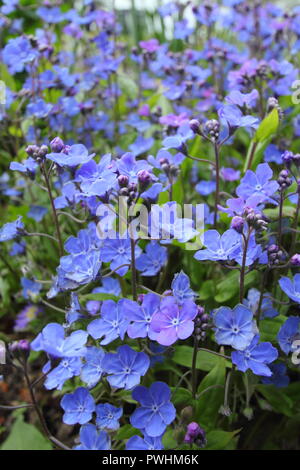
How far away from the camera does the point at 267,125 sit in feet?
5.38

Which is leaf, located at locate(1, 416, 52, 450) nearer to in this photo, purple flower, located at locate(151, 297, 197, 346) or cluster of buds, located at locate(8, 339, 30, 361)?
cluster of buds, located at locate(8, 339, 30, 361)

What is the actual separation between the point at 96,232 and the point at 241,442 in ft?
2.82

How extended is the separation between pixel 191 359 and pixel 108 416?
11.2 inches

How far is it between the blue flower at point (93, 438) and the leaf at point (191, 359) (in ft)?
0.94

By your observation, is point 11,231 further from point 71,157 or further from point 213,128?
point 213,128

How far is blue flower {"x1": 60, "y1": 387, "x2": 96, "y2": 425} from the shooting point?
1419 millimetres

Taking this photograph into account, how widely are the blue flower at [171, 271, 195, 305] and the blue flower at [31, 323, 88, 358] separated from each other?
0.26m

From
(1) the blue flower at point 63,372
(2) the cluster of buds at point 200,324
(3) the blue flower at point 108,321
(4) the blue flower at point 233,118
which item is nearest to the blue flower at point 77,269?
(3) the blue flower at point 108,321

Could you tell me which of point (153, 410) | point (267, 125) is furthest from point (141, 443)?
point (267, 125)

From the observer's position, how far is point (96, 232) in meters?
1.56
